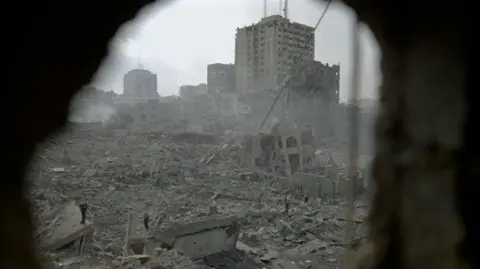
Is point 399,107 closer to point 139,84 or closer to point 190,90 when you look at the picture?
point 139,84

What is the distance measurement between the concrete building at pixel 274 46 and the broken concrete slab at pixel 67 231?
80.8ft

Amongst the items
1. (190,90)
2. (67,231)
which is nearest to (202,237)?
(67,231)

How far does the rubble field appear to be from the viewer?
7.90 metres

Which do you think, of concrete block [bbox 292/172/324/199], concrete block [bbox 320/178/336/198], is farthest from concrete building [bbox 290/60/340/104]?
concrete block [bbox 320/178/336/198]

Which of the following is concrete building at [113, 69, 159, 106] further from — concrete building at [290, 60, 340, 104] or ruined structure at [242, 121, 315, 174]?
ruined structure at [242, 121, 315, 174]

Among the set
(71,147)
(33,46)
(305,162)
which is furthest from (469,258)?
(71,147)

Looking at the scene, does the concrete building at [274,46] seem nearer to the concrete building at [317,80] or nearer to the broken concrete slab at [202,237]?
the concrete building at [317,80]

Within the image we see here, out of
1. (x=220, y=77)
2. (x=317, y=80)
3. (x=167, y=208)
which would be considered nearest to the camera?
(x=167, y=208)

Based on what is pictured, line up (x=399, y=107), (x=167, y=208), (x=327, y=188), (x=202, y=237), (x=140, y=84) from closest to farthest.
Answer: (x=399, y=107) < (x=202, y=237) < (x=167, y=208) < (x=327, y=188) < (x=140, y=84)

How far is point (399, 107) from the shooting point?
2.57 metres

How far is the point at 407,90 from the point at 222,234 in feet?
21.1

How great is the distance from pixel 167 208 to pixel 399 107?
1156cm

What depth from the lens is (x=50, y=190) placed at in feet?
46.9

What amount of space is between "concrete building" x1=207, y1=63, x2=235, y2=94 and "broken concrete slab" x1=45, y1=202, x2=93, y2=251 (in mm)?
35870
